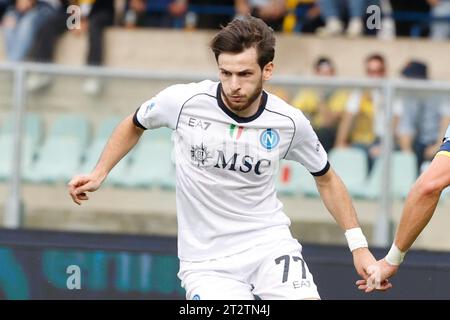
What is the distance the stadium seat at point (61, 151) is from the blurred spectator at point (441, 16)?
5.06 m

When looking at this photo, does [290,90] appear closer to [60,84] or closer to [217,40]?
[60,84]

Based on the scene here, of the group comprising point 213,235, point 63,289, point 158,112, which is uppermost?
point 158,112

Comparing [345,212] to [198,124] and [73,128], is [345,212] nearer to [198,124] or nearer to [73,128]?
[198,124]

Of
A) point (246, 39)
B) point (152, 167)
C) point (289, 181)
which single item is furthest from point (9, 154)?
point (246, 39)

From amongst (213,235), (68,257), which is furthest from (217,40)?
(68,257)

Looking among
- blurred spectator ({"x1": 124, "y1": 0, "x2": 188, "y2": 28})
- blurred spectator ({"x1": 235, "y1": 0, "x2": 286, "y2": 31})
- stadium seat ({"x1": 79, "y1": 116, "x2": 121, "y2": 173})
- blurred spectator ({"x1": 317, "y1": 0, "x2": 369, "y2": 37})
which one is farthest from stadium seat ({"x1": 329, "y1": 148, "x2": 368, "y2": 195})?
blurred spectator ({"x1": 124, "y1": 0, "x2": 188, "y2": 28})

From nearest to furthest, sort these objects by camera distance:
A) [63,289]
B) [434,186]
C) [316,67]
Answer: [434,186], [63,289], [316,67]

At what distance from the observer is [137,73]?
1181cm

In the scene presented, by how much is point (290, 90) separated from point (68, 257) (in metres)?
3.15

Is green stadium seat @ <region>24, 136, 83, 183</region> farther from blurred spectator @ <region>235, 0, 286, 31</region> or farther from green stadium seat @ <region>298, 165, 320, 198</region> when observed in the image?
blurred spectator @ <region>235, 0, 286, 31</region>

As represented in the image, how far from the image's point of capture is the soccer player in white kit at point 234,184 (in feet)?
22.7

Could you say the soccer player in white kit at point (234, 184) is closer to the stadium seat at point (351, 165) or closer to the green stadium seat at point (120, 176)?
the stadium seat at point (351, 165)

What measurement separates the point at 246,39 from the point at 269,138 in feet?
1.86

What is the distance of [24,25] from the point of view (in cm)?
1423
